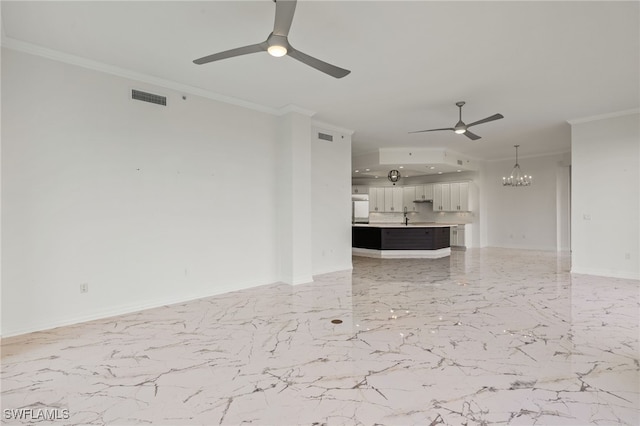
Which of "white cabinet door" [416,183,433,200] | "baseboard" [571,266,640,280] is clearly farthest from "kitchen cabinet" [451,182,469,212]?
"baseboard" [571,266,640,280]

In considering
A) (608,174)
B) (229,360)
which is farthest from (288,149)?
(608,174)

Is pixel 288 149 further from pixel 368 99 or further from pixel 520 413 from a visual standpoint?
pixel 520 413

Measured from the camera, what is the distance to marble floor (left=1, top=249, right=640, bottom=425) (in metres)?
2.03

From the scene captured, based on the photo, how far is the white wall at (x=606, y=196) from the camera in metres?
5.70

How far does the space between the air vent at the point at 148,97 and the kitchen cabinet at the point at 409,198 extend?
32.1 feet

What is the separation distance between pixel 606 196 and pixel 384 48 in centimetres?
544

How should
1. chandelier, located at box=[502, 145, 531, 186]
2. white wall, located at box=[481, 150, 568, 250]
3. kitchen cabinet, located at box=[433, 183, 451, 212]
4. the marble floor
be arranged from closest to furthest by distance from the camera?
the marble floor < chandelier, located at box=[502, 145, 531, 186] < white wall, located at box=[481, 150, 568, 250] < kitchen cabinet, located at box=[433, 183, 451, 212]

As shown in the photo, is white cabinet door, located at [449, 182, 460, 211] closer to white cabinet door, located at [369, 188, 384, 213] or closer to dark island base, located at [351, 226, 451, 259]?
white cabinet door, located at [369, 188, 384, 213]

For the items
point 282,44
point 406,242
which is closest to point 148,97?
point 282,44

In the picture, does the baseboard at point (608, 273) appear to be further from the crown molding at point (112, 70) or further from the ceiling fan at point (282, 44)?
the crown molding at point (112, 70)

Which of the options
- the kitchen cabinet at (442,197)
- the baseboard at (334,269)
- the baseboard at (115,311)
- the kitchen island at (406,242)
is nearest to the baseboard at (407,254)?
the kitchen island at (406,242)

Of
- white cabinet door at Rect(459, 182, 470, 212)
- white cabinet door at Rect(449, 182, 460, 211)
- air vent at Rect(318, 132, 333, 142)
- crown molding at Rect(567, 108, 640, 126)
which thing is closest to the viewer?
crown molding at Rect(567, 108, 640, 126)

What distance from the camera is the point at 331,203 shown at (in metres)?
6.74

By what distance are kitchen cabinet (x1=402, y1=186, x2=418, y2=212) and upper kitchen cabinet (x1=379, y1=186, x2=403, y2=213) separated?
8.3 inches
